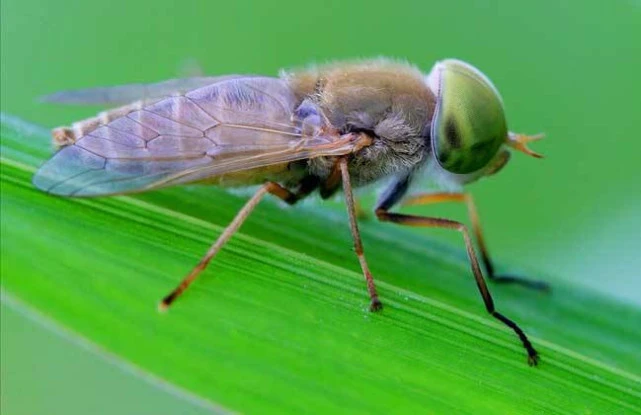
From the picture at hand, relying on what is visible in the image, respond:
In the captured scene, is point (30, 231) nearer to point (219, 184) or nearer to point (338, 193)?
point (219, 184)

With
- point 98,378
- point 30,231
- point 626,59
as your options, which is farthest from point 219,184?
point 626,59

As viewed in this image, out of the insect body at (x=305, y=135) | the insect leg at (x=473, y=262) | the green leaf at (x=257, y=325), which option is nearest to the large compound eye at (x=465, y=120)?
the insect body at (x=305, y=135)

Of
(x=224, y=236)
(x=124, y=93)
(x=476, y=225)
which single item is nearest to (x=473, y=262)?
(x=476, y=225)

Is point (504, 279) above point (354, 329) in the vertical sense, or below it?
below

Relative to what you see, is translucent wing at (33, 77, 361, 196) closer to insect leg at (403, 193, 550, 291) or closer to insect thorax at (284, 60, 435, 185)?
insect thorax at (284, 60, 435, 185)

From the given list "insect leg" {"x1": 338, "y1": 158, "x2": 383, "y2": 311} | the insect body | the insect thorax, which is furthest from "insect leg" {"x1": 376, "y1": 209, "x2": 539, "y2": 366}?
"insect leg" {"x1": 338, "y1": 158, "x2": 383, "y2": 311}

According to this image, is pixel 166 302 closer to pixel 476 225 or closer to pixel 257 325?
pixel 257 325
